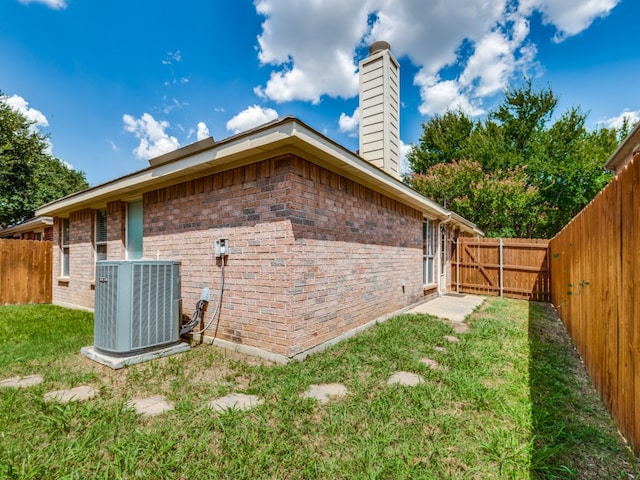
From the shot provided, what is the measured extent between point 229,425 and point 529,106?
81.2 ft

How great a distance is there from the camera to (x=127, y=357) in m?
3.53

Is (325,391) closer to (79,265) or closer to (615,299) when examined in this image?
(615,299)

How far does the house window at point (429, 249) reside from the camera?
27.1ft

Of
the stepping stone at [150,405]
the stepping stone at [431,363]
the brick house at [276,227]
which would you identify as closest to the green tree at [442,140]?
the brick house at [276,227]

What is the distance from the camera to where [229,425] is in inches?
Answer: 87.0

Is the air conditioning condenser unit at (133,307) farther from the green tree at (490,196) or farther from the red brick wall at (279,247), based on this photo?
the green tree at (490,196)

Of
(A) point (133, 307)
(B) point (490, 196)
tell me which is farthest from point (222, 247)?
(B) point (490, 196)

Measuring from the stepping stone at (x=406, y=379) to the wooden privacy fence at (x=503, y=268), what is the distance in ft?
27.2

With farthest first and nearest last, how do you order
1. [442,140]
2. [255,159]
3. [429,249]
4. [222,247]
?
[442,140] < [429,249] < [222,247] < [255,159]

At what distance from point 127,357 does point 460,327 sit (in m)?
5.15

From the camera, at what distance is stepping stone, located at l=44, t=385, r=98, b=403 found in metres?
2.58

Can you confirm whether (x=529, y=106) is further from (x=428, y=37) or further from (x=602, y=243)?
(x=602, y=243)

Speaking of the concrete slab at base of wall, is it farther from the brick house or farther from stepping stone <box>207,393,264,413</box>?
stepping stone <box>207,393,264,413</box>

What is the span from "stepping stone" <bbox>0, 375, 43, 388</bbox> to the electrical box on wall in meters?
2.18
